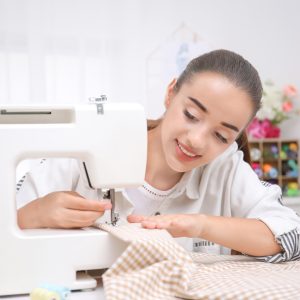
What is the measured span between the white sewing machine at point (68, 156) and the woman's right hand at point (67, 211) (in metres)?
0.02

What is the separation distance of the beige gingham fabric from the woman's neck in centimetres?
50

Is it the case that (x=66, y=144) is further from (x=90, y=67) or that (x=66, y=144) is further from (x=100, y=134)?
(x=90, y=67)

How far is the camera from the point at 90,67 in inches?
145

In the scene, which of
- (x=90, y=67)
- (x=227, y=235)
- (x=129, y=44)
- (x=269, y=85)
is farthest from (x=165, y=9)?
(x=227, y=235)

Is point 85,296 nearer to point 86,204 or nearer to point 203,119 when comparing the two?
point 86,204

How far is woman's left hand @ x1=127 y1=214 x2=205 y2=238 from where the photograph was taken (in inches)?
41.5

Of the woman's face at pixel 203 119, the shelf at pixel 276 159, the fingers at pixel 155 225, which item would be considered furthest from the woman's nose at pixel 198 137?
the shelf at pixel 276 159

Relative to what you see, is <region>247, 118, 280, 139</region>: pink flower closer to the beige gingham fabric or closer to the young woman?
the young woman

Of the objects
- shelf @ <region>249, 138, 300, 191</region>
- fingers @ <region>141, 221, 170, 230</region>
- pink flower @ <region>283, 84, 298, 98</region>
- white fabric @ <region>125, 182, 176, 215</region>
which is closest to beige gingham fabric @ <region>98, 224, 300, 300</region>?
fingers @ <region>141, 221, 170, 230</region>

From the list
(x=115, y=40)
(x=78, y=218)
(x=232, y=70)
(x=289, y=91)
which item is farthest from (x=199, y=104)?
(x=289, y=91)

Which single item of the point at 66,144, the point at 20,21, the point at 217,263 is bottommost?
the point at 217,263

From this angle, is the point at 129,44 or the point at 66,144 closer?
the point at 66,144

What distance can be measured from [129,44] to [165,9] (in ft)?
1.27

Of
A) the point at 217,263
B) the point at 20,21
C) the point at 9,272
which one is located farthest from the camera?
the point at 20,21
